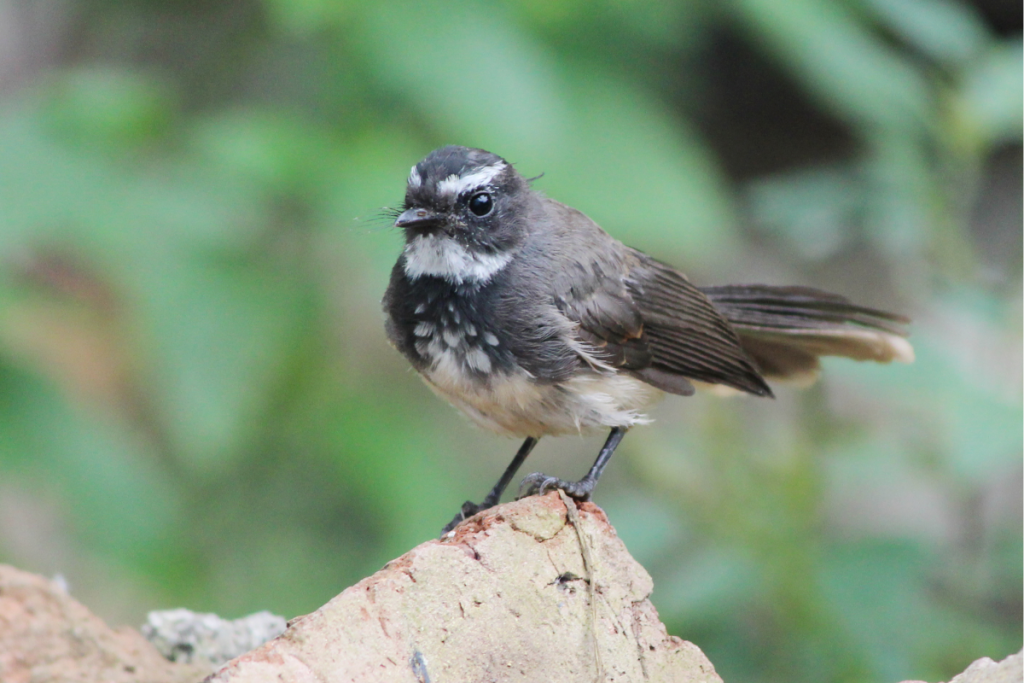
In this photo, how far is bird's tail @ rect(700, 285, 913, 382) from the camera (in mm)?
4254

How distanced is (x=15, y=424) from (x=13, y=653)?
4.17ft

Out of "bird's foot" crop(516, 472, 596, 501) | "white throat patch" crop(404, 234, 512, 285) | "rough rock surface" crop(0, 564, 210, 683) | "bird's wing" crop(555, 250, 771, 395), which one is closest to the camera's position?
"rough rock surface" crop(0, 564, 210, 683)

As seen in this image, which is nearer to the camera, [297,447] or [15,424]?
[15,424]

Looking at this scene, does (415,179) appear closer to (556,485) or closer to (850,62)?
(556,485)

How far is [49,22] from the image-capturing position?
761 cm

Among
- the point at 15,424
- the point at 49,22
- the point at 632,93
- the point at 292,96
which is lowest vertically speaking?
the point at 15,424

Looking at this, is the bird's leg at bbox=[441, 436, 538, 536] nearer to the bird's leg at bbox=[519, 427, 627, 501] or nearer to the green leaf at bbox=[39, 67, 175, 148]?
the bird's leg at bbox=[519, 427, 627, 501]

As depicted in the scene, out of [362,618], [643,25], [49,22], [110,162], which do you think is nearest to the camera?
[362,618]

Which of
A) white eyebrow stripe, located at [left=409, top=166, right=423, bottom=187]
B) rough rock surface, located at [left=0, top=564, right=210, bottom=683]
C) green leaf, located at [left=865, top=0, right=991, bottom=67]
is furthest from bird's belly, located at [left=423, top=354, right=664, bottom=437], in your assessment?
green leaf, located at [left=865, top=0, right=991, bottom=67]

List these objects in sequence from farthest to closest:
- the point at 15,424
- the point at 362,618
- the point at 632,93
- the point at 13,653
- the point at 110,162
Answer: the point at 632,93 → the point at 110,162 → the point at 15,424 → the point at 13,653 → the point at 362,618

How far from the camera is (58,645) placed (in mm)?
3143

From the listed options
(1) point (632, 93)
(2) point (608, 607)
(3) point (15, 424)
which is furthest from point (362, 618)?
(1) point (632, 93)

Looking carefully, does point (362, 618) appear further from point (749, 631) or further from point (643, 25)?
point (643, 25)

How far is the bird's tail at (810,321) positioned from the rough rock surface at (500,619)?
1.58m
